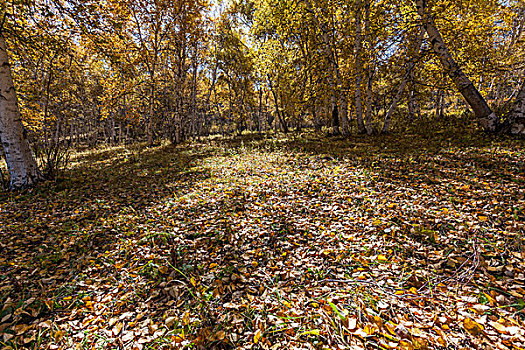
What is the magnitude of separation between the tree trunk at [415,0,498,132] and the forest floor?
227 cm

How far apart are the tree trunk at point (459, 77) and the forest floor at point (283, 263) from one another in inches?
89.5

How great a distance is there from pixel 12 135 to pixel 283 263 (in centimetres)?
913

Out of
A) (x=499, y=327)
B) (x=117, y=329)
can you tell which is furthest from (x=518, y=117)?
(x=117, y=329)

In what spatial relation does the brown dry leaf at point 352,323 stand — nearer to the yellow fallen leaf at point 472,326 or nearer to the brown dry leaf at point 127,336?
the yellow fallen leaf at point 472,326

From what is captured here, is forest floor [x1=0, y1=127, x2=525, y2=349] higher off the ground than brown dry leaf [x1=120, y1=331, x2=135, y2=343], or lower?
higher

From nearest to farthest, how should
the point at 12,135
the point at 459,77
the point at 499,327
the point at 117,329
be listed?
the point at 499,327 < the point at 117,329 < the point at 12,135 < the point at 459,77

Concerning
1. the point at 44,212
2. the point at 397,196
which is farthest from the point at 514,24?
the point at 44,212

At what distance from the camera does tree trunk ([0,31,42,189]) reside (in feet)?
21.4

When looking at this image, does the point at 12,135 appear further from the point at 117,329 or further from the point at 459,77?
the point at 459,77

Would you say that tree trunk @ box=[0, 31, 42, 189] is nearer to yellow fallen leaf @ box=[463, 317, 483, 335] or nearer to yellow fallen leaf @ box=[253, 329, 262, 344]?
yellow fallen leaf @ box=[253, 329, 262, 344]

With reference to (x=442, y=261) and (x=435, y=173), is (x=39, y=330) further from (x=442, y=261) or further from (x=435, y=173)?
(x=435, y=173)

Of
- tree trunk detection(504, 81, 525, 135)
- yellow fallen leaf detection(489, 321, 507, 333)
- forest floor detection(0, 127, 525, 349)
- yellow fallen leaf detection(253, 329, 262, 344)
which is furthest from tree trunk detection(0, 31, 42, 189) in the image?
tree trunk detection(504, 81, 525, 135)

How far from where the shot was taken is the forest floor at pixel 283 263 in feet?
7.92

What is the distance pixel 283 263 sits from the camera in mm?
3508
